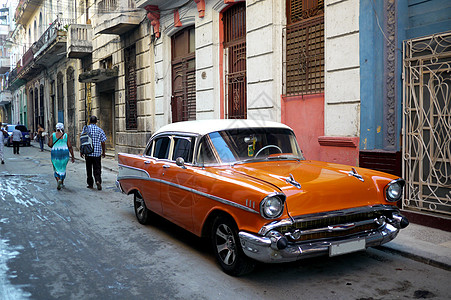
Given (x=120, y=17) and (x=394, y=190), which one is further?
(x=120, y=17)

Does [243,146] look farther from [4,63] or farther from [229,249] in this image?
[4,63]

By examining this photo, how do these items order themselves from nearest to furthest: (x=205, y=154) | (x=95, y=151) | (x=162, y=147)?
(x=205, y=154)
(x=162, y=147)
(x=95, y=151)

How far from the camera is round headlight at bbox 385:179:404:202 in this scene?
4.49 meters

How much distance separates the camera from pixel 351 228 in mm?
4133

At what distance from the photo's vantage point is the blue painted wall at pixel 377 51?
667 centimetres

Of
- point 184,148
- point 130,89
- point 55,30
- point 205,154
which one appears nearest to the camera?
point 205,154

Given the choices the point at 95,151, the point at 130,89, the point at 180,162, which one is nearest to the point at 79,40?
the point at 130,89

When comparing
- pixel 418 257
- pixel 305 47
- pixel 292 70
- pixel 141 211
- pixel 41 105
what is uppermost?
pixel 41 105

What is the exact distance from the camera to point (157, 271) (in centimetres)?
449

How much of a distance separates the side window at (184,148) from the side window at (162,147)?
0.23 m

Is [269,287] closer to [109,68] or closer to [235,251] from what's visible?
[235,251]

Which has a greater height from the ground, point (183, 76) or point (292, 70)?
point (183, 76)

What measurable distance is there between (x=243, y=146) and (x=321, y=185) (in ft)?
4.27

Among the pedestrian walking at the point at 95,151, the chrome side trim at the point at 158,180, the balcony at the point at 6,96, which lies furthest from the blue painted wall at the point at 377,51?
the balcony at the point at 6,96
